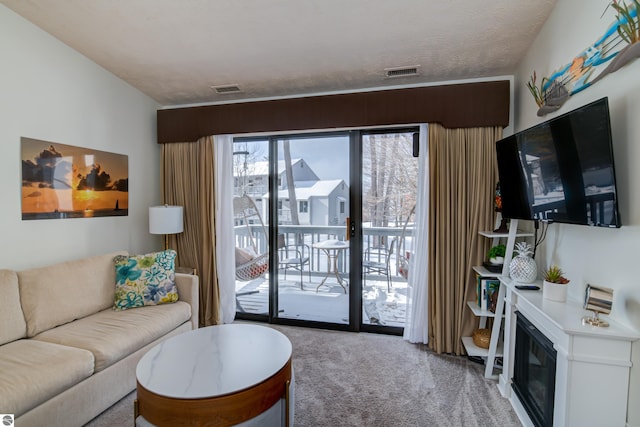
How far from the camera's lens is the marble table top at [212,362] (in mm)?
1454

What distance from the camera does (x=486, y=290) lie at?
249 cm

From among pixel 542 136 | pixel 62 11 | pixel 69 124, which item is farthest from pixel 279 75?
pixel 542 136

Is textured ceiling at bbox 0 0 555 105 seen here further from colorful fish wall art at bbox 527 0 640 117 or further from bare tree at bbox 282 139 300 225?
bare tree at bbox 282 139 300 225

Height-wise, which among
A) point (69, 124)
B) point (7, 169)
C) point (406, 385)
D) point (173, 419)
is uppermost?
point (69, 124)

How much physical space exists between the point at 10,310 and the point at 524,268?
3406mm

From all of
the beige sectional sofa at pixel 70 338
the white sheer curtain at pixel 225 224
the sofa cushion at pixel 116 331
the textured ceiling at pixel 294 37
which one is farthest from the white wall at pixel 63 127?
the white sheer curtain at pixel 225 224

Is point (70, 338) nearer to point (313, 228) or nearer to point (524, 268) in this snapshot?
point (313, 228)

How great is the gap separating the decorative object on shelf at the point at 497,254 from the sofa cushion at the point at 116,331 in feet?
8.69

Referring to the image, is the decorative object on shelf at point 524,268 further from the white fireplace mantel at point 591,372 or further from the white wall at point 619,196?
the white fireplace mantel at point 591,372

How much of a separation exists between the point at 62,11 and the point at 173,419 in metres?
2.74

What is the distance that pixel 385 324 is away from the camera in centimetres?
314

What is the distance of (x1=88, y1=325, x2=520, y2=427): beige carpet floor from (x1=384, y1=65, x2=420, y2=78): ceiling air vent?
2.50m

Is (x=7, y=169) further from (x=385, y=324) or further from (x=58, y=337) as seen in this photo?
(x=385, y=324)

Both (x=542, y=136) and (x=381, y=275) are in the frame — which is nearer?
(x=542, y=136)
